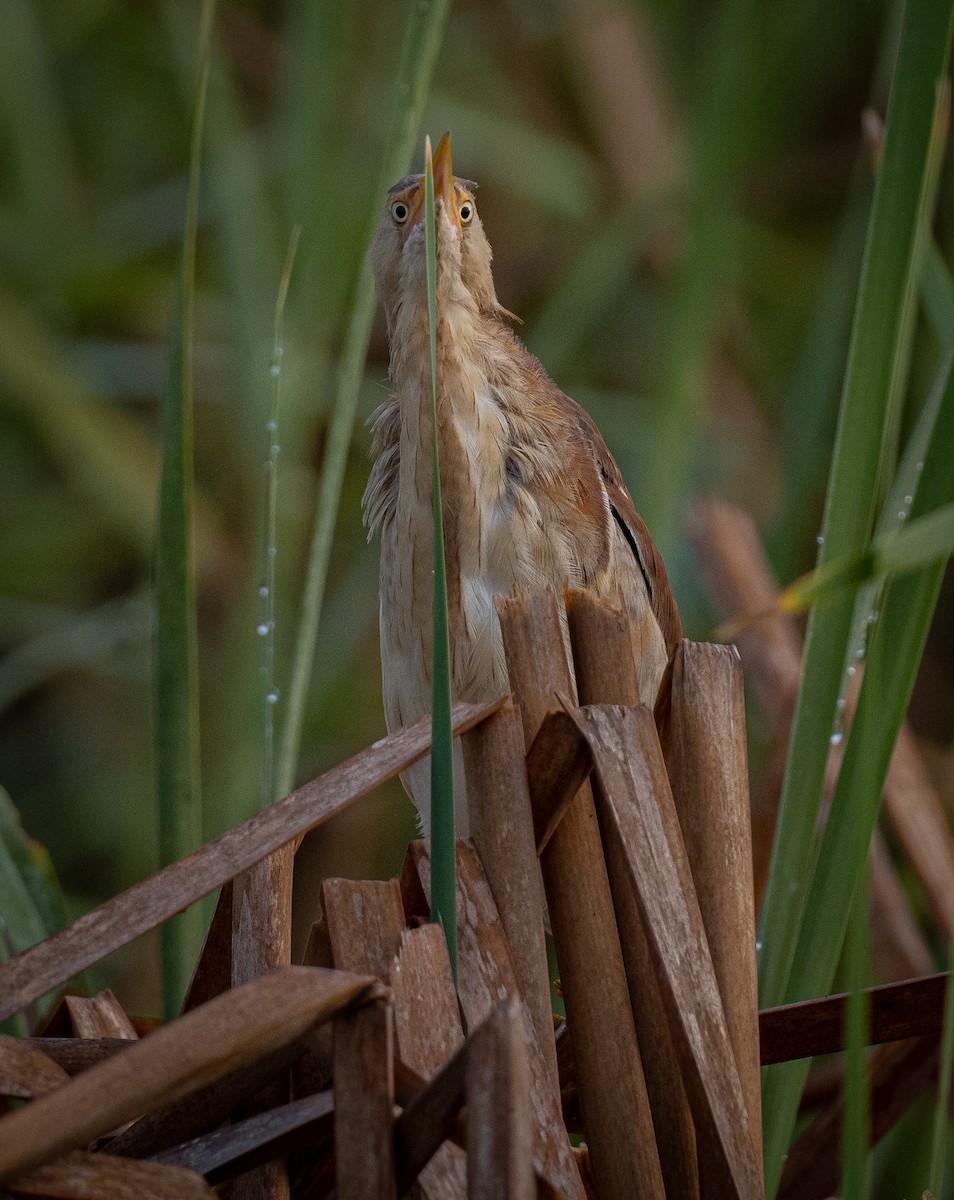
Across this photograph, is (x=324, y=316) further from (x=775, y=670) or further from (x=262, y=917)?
(x=262, y=917)

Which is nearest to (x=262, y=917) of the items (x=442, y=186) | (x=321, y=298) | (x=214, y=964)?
(x=214, y=964)

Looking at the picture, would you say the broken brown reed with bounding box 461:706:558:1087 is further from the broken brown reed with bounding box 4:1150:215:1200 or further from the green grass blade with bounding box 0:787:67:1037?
the green grass blade with bounding box 0:787:67:1037

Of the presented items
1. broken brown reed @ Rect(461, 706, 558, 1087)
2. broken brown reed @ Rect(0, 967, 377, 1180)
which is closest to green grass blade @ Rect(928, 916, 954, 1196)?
broken brown reed @ Rect(461, 706, 558, 1087)

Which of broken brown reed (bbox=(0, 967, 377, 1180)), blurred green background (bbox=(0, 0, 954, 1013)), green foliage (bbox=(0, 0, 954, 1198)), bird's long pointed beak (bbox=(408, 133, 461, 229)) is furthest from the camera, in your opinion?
blurred green background (bbox=(0, 0, 954, 1013))

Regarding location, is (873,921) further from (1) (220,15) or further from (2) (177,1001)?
(1) (220,15)

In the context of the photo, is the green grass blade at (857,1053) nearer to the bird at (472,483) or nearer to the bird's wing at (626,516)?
the bird at (472,483)

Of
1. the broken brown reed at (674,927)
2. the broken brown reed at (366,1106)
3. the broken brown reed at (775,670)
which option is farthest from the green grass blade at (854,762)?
the broken brown reed at (775,670)

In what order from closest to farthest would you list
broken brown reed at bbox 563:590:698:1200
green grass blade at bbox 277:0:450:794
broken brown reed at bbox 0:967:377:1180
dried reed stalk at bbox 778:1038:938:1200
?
broken brown reed at bbox 0:967:377:1180 < broken brown reed at bbox 563:590:698:1200 < green grass blade at bbox 277:0:450:794 < dried reed stalk at bbox 778:1038:938:1200
